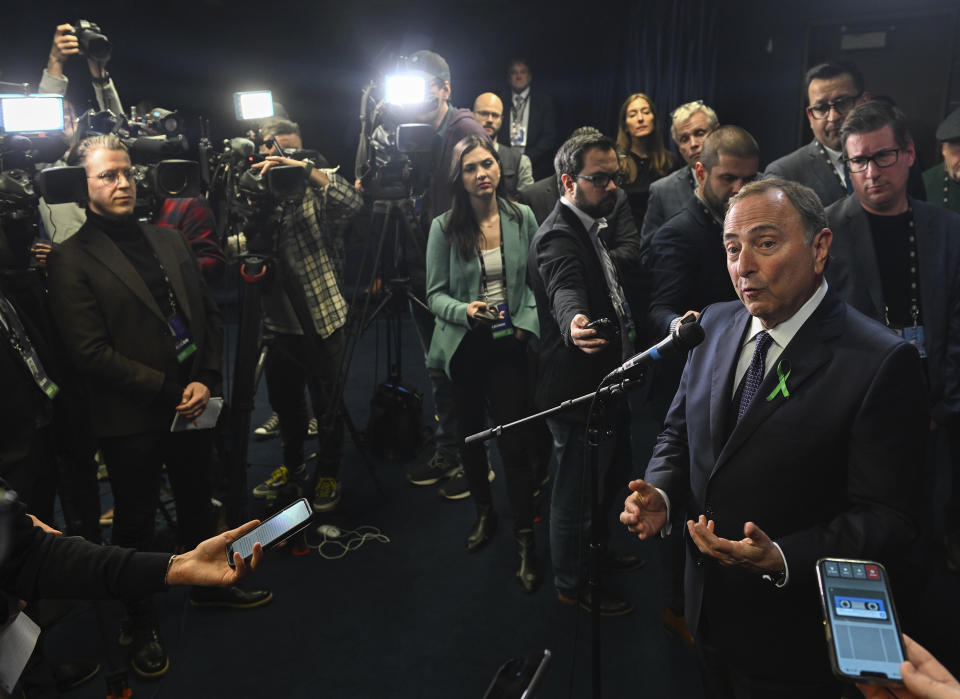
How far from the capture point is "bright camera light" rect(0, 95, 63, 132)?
260 cm

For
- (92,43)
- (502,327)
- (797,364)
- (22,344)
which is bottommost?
(502,327)

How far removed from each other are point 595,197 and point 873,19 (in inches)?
174

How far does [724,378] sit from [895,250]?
1.14 m

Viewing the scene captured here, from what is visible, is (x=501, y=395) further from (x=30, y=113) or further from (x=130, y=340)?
(x=30, y=113)

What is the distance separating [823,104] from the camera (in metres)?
2.95

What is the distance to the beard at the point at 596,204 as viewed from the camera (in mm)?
2330

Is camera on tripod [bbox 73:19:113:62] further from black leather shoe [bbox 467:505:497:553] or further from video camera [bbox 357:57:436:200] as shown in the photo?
black leather shoe [bbox 467:505:497:553]

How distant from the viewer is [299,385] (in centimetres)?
333

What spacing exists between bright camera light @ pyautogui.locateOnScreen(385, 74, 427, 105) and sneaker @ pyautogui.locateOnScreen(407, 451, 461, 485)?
1.64 m

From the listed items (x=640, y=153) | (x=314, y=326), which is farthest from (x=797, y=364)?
(x=640, y=153)

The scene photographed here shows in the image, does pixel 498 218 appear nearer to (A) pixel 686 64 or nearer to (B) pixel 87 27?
(B) pixel 87 27

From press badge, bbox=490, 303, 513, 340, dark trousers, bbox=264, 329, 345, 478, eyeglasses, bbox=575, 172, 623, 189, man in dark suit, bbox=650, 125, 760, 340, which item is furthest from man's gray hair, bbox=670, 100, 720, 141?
dark trousers, bbox=264, 329, 345, 478

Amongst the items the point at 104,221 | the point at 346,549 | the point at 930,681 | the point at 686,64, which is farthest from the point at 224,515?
the point at 686,64

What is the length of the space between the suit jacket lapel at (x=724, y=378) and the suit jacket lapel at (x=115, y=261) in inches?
70.6
